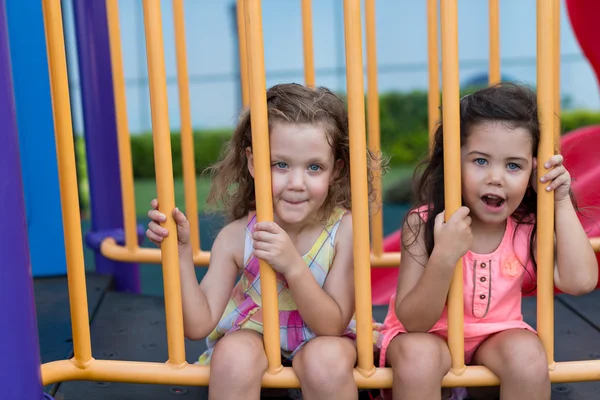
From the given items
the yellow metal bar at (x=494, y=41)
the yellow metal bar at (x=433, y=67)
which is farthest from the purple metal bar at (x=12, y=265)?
the yellow metal bar at (x=494, y=41)

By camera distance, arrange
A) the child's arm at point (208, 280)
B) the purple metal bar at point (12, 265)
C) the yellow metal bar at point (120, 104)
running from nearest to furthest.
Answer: the purple metal bar at point (12, 265)
the child's arm at point (208, 280)
the yellow metal bar at point (120, 104)

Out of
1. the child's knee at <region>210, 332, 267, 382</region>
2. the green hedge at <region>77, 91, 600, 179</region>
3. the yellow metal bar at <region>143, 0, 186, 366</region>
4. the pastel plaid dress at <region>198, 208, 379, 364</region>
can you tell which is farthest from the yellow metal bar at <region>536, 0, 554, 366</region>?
the green hedge at <region>77, 91, 600, 179</region>

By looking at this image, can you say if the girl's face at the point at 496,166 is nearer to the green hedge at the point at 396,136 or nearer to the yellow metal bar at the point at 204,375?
the yellow metal bar at the point at 204,375

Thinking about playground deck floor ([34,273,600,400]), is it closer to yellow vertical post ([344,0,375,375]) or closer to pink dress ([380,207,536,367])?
pink dress ([380,207,536,367])

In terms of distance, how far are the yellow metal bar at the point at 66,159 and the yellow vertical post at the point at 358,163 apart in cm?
51

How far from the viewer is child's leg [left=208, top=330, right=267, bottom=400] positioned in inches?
52.1

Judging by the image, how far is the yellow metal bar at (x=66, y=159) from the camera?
126 centimetres

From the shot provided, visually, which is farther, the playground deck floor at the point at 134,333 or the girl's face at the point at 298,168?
the playground deck floor at the point at 134,333

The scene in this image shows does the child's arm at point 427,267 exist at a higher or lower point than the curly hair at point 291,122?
lower

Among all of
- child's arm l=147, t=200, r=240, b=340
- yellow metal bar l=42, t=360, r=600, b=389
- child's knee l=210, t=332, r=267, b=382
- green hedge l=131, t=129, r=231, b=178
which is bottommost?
green hedge l=131, t=129, r=231, b=178

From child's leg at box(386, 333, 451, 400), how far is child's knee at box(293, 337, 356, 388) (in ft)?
0.31

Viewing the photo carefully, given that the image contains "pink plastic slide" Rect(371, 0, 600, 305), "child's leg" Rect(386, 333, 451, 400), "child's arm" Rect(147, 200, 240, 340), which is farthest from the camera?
"pink plastic slide" Rect(371, 0, 600, 305)

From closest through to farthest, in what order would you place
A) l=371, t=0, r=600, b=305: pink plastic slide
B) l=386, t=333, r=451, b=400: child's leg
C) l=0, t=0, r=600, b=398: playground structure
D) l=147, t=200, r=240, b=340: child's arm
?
l=0, t=0, r=600, b=398: playground structure, l=386, t=333, r=451, b=400: child's leg, l=147, t=200, r=240, b=340: child's arm, l=371, t=0, r=600, b=305: pink plastic slide

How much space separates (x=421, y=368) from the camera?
1.31 metres
